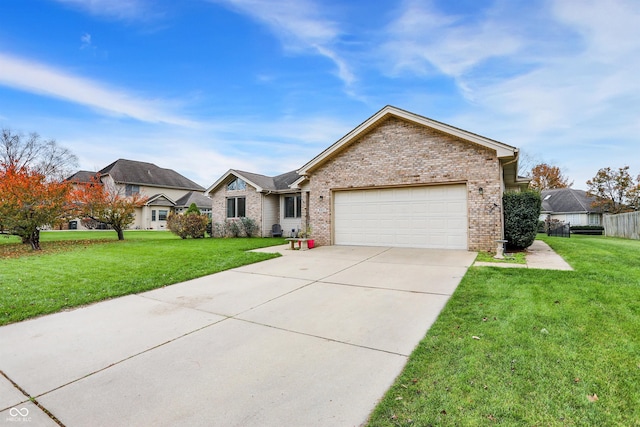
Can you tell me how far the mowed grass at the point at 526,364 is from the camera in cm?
222

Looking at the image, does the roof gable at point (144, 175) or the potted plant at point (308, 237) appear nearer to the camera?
the potted plant at point (308, 237)

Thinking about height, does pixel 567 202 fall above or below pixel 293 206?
above

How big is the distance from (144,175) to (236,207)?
22.0 meters

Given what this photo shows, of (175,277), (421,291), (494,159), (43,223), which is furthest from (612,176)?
(43,223)

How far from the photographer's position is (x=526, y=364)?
2.87 m

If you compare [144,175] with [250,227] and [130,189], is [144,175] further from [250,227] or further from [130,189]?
[250,227]

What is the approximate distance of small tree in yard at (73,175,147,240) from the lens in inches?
637

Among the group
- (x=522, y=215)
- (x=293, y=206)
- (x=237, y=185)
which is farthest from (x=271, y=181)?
(x=522, y=215)

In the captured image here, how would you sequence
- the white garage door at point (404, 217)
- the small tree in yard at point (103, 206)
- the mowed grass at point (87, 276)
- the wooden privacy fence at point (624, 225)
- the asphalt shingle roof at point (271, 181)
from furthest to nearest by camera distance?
the asphalt shingle roof at point (271, 181) < the wooden privacy fence at point (624, 225) < the small tree in yard at point (103, 206) < the white garage door at point (404, 217) < the mowed grass at point (87, 276)

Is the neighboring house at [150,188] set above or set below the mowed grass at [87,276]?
above

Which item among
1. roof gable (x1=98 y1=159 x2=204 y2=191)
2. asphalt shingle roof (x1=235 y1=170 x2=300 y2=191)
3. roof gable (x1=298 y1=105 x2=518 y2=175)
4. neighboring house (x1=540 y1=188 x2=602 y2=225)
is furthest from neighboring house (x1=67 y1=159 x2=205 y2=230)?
neighboring house (x1=540 y1=188 x2=602 y2=225)

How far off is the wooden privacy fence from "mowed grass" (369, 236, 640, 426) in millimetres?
18953
